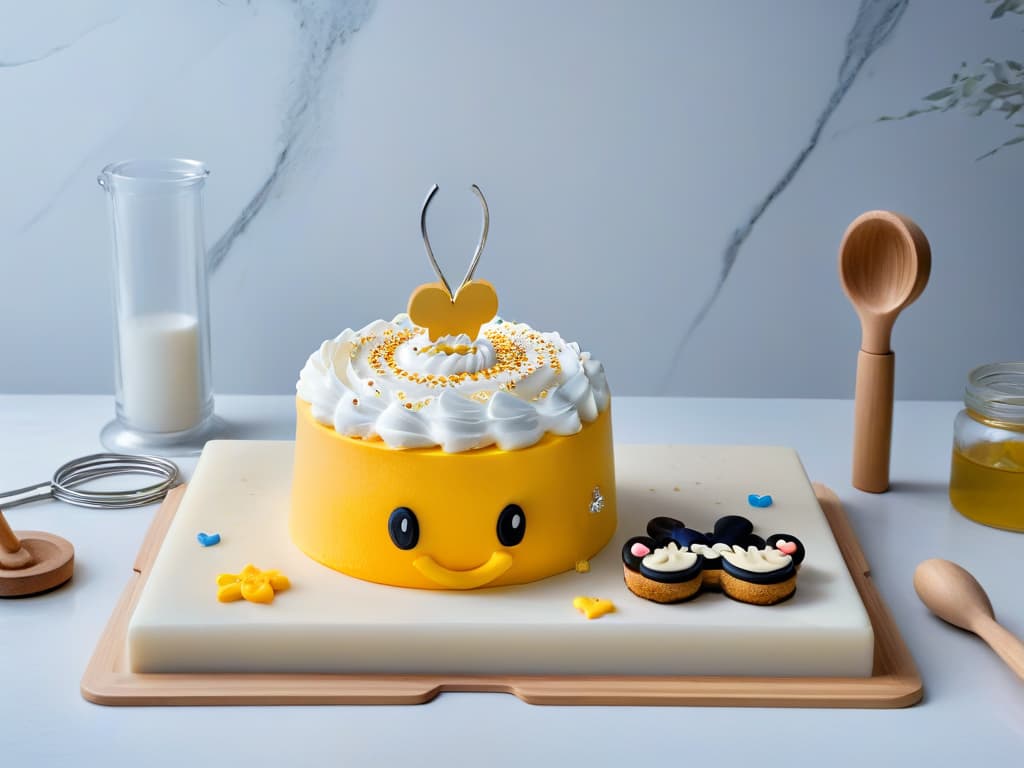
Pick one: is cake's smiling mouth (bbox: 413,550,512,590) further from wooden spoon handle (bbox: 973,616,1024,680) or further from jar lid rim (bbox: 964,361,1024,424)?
jar lid rim (bbox: 964,361,1024,424)

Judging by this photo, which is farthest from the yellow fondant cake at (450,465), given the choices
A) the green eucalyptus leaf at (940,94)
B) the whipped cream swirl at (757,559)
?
the green eucalyptus leaf at (940,94)

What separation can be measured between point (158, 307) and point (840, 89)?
2.62ft

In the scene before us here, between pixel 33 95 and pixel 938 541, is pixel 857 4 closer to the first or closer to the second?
pixel 938 541

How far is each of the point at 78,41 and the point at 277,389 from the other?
473 mm

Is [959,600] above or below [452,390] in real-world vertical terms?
below

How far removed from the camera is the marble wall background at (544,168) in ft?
5.02

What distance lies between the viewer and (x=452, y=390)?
40.3 inches

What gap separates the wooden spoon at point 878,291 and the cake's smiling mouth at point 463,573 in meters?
0.44

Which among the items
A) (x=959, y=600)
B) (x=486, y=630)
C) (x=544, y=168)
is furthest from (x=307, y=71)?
(x=959, y=600)

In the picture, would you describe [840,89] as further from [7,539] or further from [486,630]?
[7,539]

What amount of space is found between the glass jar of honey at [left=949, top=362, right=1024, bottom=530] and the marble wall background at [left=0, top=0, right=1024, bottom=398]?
41 cm

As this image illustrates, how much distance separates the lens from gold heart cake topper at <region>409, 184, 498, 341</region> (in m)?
1.09

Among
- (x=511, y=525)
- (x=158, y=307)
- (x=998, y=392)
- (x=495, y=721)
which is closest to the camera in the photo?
(x=495, y=721)

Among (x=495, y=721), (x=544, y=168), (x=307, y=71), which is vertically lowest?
(x=495, y=721)
